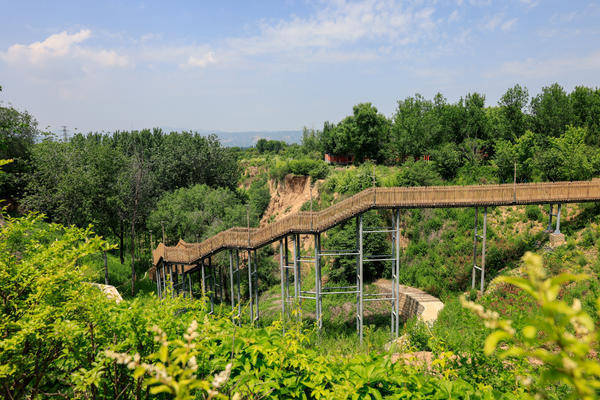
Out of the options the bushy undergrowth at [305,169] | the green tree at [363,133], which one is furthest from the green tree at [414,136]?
the bushy undergrowth at [305,169]

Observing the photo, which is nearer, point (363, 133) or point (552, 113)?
point (552, 113)

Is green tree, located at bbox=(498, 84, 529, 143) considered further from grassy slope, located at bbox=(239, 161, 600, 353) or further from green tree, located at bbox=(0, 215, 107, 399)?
green tree, located at bbox=(0, 215, 107, 399)

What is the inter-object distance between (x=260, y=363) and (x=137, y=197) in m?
31.0

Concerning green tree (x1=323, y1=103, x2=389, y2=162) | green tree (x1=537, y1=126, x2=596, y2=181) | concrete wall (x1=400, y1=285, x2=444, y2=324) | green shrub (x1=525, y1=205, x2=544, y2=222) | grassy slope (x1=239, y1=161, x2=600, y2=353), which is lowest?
concrete wall (x1=400, y1=285, x2=444, y2=324)

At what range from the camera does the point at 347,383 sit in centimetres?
484

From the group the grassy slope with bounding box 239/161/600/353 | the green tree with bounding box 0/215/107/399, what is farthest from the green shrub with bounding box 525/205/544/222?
the green tree with bounding box 0/215/107/399

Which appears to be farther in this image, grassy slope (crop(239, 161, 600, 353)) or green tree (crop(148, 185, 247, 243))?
green tree (crop(148, 185, 247, 243))

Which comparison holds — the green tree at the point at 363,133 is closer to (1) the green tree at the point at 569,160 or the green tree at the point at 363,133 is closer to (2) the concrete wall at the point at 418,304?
(1) the green tree at the point at 569,160

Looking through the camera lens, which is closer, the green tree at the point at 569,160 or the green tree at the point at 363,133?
the green tree at the point at 569,160

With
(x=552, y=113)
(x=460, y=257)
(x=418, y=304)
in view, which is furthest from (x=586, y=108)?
→ (x=418, y=304)

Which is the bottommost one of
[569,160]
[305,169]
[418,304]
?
[418,304]

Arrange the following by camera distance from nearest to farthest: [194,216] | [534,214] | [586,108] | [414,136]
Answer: [534,214] → [194,216] → [586,108] → [414,136]

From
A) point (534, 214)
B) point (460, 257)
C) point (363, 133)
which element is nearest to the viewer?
point (460, 257)

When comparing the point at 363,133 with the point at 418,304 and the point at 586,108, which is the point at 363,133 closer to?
the point at 586,108
